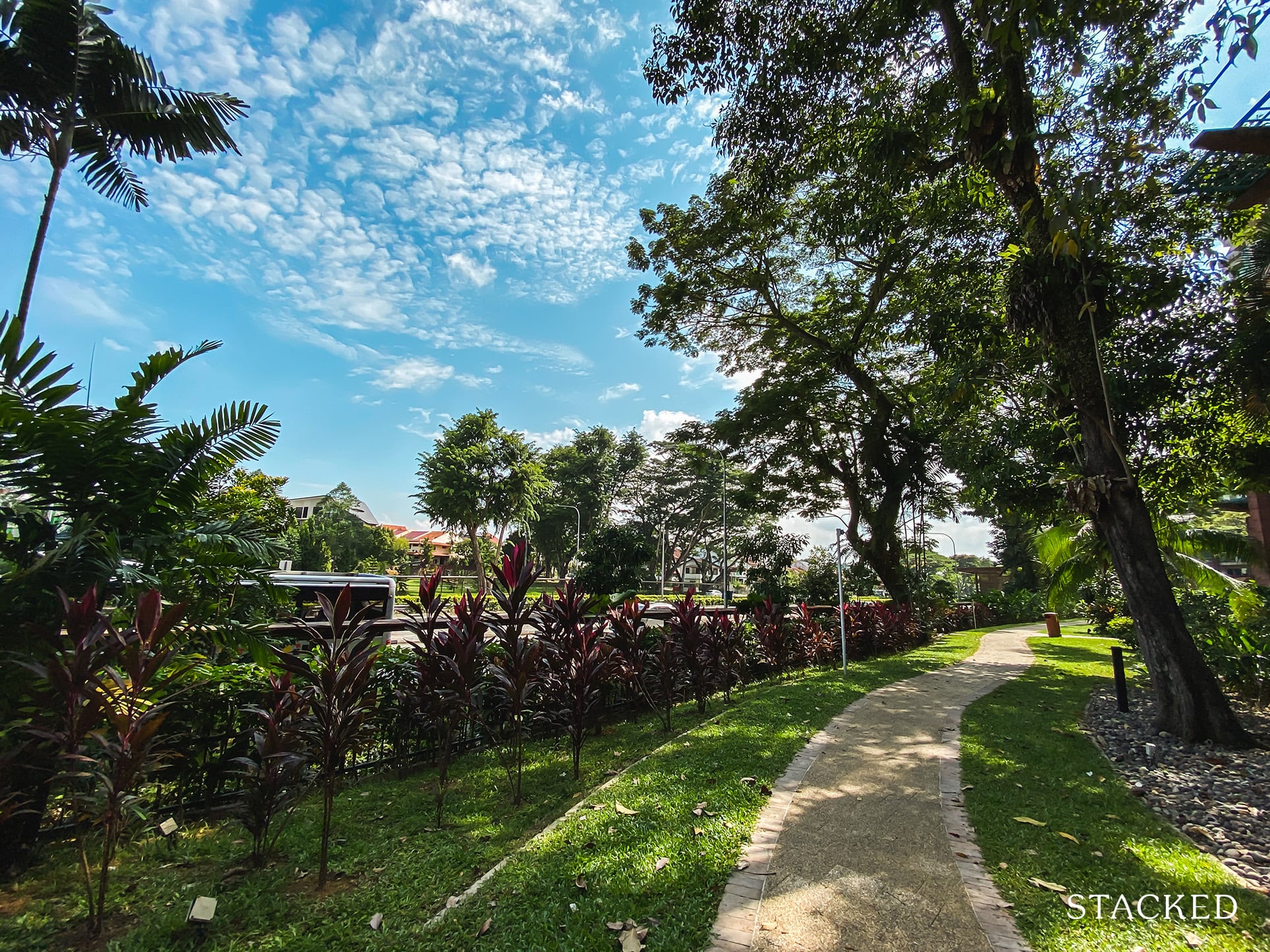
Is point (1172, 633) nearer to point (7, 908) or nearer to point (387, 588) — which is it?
point (7, 908)

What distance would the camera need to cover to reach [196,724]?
358 cm

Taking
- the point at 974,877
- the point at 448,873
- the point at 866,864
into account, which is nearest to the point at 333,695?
the point at 448,873

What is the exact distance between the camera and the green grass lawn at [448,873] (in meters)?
2.45

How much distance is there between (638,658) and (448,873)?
137 inches

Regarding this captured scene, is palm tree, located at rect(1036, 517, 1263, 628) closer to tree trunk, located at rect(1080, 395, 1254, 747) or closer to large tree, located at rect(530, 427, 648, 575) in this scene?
tree trunk, located at rect(1080, 395, 1254, 747)

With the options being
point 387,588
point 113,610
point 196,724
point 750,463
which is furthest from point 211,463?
point 750,463

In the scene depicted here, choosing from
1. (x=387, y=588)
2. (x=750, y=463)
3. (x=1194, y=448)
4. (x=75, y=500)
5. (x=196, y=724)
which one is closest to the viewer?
(x=75, y=500)

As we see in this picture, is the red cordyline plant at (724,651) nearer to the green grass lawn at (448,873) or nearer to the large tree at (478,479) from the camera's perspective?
the green grass lawn at (448,873)

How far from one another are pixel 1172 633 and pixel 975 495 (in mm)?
5904

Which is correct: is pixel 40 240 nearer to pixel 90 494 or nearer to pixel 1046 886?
pixel 90 494

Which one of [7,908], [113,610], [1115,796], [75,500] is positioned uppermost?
[75,500]

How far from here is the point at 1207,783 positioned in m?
4.70

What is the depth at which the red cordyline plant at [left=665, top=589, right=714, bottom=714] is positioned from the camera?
22.3ft

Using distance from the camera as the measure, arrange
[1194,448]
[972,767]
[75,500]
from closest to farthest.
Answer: [75,500], [972,767], [1194,448]
